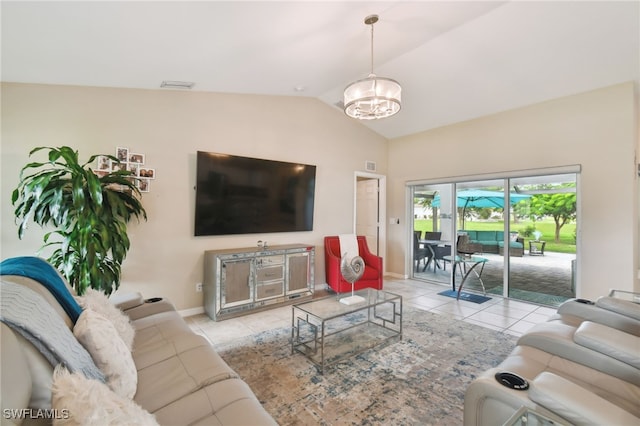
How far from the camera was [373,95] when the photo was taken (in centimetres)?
263

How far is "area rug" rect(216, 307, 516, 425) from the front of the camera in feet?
6.24

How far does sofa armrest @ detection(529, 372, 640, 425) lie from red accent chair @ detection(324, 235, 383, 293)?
3.13 m

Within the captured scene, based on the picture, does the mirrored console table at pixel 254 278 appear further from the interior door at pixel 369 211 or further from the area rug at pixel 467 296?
the area rug at pixel 467 296

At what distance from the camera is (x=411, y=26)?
3.03m

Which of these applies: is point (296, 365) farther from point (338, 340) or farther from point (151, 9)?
point (151, 9)

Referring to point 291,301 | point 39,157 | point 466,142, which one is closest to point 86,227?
point 39,157

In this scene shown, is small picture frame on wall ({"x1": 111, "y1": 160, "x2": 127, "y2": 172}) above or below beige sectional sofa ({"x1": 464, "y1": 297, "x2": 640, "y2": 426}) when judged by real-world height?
above

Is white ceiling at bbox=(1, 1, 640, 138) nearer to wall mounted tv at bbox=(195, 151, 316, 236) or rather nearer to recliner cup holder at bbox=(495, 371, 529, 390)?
wall mounted tv at bbox=(195, 151, 316, 236)

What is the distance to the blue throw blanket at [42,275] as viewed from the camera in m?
1.31

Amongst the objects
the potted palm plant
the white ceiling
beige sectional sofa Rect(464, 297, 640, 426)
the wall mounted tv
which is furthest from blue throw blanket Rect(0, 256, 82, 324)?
the wall mounted tv

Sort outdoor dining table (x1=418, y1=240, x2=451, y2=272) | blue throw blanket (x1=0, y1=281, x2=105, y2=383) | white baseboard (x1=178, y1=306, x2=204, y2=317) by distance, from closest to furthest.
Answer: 1. blue throw blanket (x1=0, y1=281, x2=105, y2=383)
2. white baseboard (x1=178, y1=306, x2=204, y2=317)
3. outdoor dining table (x1=418, y1=240, x2=451, y2=272)

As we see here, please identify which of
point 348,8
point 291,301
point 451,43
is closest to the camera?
point 348,8

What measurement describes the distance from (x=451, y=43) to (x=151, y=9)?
320cm

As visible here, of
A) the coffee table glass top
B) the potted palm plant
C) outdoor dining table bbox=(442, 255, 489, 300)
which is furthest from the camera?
outdoor dining table bbox=(442, 255, 489, 300)
